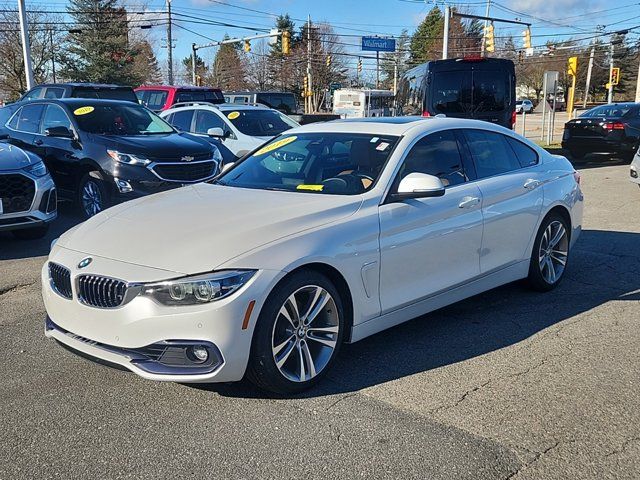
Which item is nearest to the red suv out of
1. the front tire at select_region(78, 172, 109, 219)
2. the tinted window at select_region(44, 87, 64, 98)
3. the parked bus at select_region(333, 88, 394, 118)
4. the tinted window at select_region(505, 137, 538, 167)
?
the tinted window at select_region(44, 87, 64, 98)

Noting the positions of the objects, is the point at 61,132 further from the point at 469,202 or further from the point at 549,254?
the point at 549,254

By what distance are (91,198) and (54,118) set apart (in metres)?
1.63

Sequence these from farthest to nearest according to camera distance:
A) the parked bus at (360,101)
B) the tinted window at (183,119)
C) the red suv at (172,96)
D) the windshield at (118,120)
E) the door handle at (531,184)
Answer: the parked bus at (360,101) < the red suv at (172,96) < the tinted window at (183,119) < the windshield at (118,120) < the door handle at (531,184)

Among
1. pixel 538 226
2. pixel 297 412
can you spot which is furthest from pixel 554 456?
pixel 538 226

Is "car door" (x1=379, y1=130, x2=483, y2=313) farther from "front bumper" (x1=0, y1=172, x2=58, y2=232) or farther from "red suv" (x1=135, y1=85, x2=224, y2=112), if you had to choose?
"red suv" (x1=135, y1=85, x2=224, y2=112)

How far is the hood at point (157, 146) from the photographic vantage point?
8.77 metres

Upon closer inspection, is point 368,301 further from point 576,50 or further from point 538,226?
point 576,50

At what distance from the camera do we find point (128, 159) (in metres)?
8.69

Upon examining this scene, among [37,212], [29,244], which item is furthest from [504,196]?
[29,244]

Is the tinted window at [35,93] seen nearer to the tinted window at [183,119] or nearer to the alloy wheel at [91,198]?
the tinted window at [183,119]

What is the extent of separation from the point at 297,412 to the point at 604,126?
639 inches

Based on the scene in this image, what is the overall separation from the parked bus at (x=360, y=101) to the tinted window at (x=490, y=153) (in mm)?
35185

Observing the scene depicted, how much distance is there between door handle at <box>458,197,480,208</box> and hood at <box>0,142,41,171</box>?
506 centimetres

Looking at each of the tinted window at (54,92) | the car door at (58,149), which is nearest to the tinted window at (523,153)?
the car door at (58,149)
